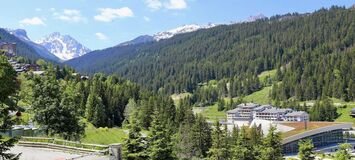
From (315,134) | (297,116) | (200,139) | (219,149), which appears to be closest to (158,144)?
(219,149)

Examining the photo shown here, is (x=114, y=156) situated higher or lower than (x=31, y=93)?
lower

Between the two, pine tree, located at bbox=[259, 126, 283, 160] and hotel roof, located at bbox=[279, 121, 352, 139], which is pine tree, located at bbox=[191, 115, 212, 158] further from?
hotel roof, located at bbox=[279, 121, 352, 139]

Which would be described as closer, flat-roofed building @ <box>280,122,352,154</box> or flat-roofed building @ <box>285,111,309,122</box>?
flat-roofed building @ <box>280,122,352,154</box>

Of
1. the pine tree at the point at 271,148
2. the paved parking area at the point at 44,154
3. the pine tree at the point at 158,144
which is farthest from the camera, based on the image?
the pine tree at the point at 271,148

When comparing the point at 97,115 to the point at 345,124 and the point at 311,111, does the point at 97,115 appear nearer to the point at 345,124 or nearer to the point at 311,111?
the point at 345,124

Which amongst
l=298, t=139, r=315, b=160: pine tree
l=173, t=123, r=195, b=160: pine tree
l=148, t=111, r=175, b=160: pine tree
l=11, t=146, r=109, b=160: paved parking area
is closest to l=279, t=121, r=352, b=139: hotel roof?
l=173, t=123, r=195, b=160: pine tree

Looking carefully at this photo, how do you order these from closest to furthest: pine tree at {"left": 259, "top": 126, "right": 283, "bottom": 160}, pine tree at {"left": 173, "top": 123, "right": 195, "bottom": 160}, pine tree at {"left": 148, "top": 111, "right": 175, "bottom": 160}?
pine tree at {"left": 148, "top": 111, "right": 175, "bottom": 160}
pine tree at {"left": 259, "top": 126, "right": 283, "bottom": 160}
pine tree at {"left": 173, "top": 123, "right": 195, "bottom": 160}

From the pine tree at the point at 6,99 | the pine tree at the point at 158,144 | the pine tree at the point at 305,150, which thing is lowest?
the pine tree at the point at 305,150

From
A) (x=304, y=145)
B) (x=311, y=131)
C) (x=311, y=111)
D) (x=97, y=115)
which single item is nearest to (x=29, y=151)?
(x=304, y=145)

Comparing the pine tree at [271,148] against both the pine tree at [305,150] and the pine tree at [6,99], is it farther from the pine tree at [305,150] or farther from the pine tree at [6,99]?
the pine tree at [6,99]

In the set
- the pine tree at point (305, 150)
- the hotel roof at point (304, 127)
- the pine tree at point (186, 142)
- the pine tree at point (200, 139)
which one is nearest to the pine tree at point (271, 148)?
the pine tree at point (305, 150)

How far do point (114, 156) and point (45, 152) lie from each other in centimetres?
898

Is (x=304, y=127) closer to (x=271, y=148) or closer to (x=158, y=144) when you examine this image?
(x=271, y=148)

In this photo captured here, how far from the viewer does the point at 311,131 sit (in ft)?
478
